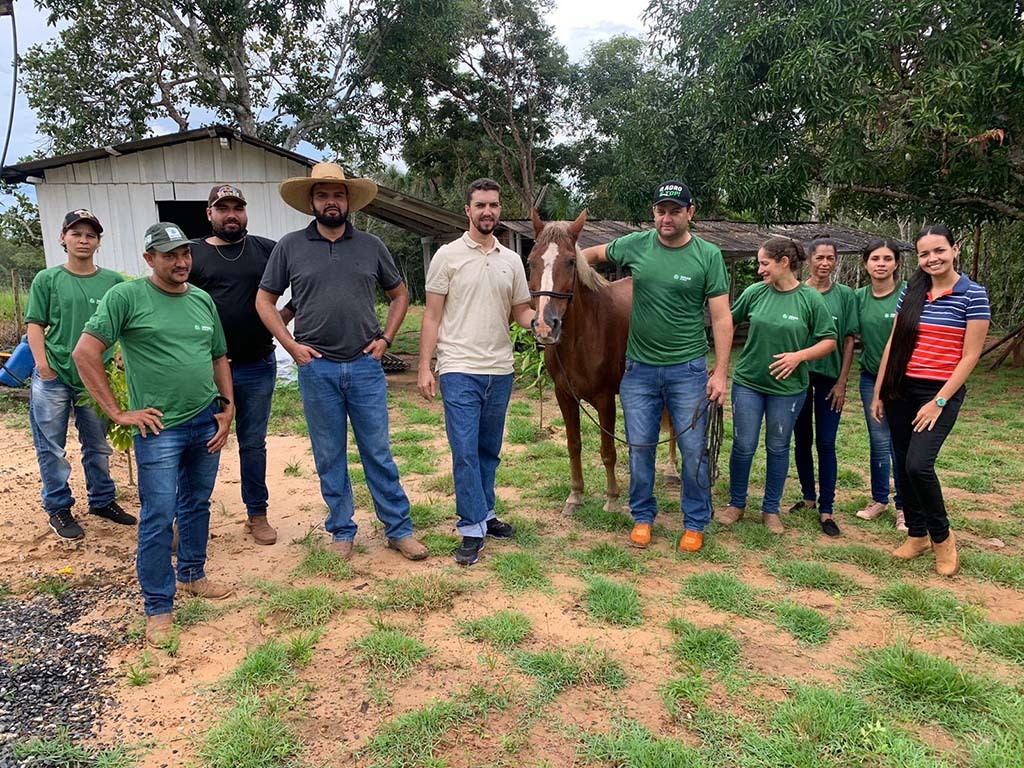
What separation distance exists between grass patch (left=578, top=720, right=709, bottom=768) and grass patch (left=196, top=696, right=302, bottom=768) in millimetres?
1042

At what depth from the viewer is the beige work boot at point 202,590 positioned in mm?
3424

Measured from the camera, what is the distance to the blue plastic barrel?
464 cm

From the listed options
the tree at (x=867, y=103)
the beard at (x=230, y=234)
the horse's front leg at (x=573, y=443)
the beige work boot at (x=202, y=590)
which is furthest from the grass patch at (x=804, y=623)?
the tree at (x=867, y=103)

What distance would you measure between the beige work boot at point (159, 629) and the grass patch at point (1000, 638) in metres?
3.67

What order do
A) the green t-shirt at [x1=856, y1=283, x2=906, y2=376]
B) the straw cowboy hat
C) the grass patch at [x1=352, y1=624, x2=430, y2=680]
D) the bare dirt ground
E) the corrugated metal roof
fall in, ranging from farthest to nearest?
the corrugated metal roof, the green t-shirt at [x1=856, y1=283, x2=906, y2=376], the straw cowboy hat, the grass patch at [x1=352, y1=624, x2=430, y2=680], the bare dirt ground

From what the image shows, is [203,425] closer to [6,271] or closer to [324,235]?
[324,235]

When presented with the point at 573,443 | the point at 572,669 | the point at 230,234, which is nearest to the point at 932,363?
the point at 573,443

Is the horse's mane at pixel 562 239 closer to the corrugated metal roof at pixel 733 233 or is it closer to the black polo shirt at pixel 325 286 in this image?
the black polo shirt at pixel 325 286

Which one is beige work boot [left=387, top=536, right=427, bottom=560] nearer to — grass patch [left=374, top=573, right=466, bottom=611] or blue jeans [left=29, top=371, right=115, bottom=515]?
grass patch [left=374, top=573, right=466, bottom=611]

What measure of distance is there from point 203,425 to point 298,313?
32.9 inches

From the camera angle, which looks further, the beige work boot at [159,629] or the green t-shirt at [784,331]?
the green t-shirt at [784,331]

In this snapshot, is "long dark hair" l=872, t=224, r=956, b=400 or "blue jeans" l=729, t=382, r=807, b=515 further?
"blue jeans" l=729, t=382, r=807, b=515

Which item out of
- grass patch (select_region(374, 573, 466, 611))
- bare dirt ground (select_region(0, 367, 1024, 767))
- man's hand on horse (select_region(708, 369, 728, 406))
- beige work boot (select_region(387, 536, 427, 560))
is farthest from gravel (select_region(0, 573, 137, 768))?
man's hand on horse (select_region(708, 369, 728, 406))

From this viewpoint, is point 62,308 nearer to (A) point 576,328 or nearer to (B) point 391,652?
(B) point 391,652
